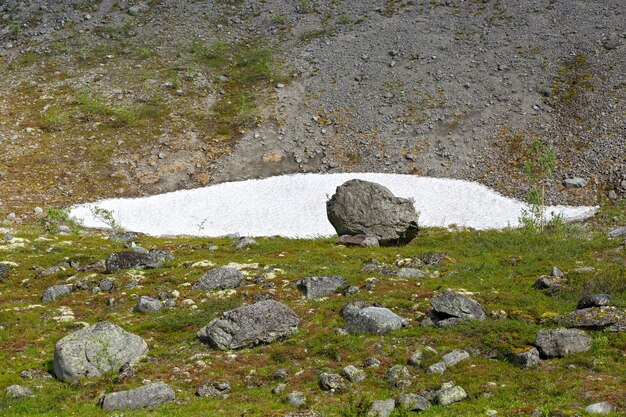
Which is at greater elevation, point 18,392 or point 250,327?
point 250,327

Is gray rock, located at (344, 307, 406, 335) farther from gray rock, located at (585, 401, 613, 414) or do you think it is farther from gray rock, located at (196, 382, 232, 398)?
gray rock, located at (585, 401, 613, 414)

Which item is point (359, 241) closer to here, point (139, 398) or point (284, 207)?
point (284, 207)

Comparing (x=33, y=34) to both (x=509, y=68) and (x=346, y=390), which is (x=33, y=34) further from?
(x=346, y=390)

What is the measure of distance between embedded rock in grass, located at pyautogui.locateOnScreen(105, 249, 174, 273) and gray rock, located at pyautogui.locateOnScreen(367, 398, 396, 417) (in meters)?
19.0

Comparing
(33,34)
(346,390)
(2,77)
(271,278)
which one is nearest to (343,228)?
(271,278)

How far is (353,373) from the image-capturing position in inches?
746

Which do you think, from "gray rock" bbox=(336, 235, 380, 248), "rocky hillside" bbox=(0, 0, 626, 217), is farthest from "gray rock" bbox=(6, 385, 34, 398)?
"rocky hillside" bbox=(0, 0, 626, 217)

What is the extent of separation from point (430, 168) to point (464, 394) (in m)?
46.5

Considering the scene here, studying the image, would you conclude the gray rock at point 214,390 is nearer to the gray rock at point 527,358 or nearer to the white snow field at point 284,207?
the gray rock at point 527,358

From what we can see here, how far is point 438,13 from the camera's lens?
83438 millimetres

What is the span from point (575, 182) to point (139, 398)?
1919 inches

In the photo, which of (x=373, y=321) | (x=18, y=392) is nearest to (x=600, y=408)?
(x=373, y=321)

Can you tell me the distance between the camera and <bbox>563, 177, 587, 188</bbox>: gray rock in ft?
186

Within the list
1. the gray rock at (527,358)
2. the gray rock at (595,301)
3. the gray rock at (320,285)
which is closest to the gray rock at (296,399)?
the gray rock at (527,358)
